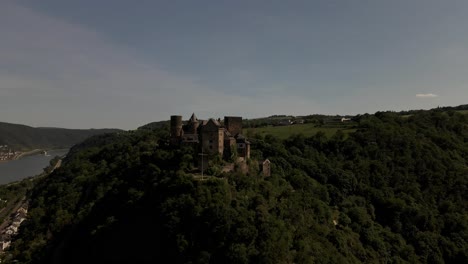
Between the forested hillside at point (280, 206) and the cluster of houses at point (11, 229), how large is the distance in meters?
1.89

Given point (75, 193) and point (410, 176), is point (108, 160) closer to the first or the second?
point (75, 193)

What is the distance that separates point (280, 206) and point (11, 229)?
181 ft

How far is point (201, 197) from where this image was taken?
39.4 meters

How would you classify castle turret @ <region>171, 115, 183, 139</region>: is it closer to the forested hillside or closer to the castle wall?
the forested hillside

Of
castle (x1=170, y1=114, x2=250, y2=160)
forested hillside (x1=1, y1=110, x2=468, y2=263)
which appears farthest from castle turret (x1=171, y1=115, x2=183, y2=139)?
forested hillside (x1=1, y1=110, x2=468, y2=263)

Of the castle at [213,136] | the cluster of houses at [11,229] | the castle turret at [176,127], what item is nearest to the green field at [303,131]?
the castle at [213,136]

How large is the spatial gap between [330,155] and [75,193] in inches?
2060

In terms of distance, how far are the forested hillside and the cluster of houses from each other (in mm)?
1890

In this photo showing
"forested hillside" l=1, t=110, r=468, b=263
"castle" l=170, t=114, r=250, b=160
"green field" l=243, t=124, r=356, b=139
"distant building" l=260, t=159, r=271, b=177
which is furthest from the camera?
"green field" l=243, t=124, r=356, b=139

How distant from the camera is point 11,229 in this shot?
7038 cm

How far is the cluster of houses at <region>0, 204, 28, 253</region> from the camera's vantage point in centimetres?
6444

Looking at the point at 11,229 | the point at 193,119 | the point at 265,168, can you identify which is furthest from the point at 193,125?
the point at 11,229

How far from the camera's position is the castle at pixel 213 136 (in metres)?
43.8

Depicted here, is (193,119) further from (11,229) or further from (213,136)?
(11,229)
